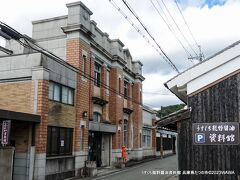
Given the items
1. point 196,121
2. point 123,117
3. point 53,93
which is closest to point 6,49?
point 53,93

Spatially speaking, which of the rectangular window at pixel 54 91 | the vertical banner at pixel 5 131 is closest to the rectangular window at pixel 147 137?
the rectangular window at pixel 54 91

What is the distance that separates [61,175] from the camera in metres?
18.6

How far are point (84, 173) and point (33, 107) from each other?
19.5 ft

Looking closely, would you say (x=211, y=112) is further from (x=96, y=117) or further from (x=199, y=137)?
(x=96, y=117)

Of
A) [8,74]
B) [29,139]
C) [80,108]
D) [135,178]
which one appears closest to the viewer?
[29,139]

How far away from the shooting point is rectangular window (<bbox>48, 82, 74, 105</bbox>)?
1841cm

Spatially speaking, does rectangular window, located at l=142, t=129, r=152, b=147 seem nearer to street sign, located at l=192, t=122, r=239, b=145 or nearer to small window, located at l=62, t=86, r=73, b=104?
small window, located at l=62, t=86, r=73, b=104

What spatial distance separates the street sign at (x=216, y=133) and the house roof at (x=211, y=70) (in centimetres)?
102

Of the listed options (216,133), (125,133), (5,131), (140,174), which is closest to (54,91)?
(5,131)

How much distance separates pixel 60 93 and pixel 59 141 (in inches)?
103

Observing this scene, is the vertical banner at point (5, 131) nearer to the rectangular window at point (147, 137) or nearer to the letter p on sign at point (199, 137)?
the letter p on sign at point (199, 137)

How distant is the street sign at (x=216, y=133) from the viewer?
9.06m

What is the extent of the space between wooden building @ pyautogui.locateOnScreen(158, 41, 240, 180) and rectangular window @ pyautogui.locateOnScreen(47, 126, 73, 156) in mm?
9801

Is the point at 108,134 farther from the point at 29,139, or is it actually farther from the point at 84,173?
the point at 29,139
